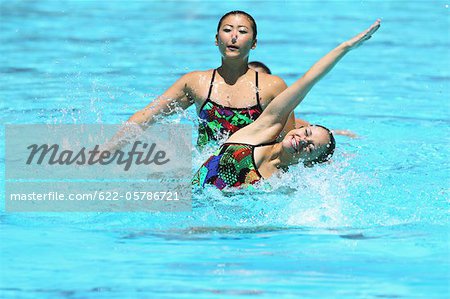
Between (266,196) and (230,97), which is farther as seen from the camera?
(230,97)

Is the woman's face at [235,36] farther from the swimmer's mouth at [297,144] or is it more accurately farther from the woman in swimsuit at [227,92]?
the swimmer's mouth at [297,144]

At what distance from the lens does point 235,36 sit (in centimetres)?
605

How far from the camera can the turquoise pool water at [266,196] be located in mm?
4637

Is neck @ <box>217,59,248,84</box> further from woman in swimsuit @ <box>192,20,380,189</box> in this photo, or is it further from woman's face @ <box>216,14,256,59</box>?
woman in swimsuit @ <box>192,20,380,189</box>

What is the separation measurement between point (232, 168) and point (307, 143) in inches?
22.6

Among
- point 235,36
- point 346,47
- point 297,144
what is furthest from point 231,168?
point 346,47

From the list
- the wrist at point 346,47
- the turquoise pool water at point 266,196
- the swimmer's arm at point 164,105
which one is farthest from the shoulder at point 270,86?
the wrist at point 346,47

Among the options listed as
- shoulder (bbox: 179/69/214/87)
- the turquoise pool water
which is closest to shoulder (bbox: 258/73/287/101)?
shoulder (bbox: 179/69/214/87)

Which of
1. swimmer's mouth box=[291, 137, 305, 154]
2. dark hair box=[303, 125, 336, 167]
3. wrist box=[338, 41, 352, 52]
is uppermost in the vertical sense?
wrist box=[338, 41, 352, 52]

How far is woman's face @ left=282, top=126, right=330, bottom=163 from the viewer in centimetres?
547

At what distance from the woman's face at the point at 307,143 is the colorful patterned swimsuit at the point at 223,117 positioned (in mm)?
690

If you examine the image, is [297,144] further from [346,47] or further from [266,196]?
[346,47]

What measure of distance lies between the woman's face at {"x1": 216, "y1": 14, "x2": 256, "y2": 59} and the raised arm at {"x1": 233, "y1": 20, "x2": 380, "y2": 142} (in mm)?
538

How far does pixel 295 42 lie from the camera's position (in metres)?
→ 12.9
